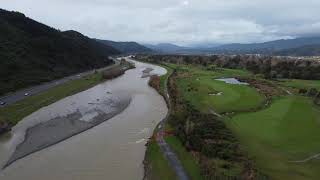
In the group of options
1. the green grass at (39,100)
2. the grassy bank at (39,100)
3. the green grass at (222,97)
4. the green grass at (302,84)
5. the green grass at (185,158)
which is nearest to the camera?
the green grass at (185,158)

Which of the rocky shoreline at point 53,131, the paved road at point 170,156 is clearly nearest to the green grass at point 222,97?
the rocky shoreline at point 53,131

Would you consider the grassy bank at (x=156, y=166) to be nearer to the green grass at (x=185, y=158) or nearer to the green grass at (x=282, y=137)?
the green grass at (x=185, y=158)

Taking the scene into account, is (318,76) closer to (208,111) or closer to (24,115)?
(208,111)

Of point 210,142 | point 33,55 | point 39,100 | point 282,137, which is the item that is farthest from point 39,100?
point 33,55

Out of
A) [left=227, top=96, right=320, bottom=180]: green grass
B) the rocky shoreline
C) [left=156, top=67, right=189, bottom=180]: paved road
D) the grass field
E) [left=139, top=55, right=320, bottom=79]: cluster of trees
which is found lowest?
[left=139, top=55, right=320, bottom=79]: cluster of trees

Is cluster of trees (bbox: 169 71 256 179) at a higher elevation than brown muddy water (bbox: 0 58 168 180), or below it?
higher

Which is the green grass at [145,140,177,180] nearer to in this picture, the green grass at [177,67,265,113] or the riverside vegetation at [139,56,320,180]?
the riverside vegetation at [139,56,320,180]

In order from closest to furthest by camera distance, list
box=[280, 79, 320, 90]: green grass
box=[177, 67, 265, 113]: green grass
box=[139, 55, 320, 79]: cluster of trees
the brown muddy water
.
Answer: the brown muddy water
box=[177, 67, 265, 113]: green grass
box=[280, 79, 320, 90]: green grass
box=[139, 55, 320, 79]: cluster of trees

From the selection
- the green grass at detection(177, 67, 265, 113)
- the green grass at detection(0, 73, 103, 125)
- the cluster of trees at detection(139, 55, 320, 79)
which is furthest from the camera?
the cluster of trees at detection(139, 55, 320, 79)

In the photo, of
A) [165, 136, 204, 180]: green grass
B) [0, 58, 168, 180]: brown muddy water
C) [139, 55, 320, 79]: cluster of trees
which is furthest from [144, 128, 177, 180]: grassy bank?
[139, 55, 320, 79]: cluster of trees
